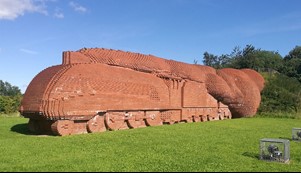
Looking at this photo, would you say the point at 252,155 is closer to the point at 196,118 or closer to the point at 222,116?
the point at 196,118

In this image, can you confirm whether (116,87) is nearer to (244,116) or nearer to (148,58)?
(148,58)

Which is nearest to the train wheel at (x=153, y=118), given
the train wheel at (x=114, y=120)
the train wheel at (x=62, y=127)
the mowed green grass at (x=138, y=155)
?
the train wheel at (x=114, y=120)

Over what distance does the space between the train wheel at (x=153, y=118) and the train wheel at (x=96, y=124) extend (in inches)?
122

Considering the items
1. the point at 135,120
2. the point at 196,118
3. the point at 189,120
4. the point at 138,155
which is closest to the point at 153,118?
the point at 135,120

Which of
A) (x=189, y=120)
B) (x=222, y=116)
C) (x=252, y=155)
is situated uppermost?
(x=222, y=116)

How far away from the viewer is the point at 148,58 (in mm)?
20000

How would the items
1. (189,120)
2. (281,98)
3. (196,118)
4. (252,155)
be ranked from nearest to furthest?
(252,155)
(189,120)
(196,118)
(281,98)

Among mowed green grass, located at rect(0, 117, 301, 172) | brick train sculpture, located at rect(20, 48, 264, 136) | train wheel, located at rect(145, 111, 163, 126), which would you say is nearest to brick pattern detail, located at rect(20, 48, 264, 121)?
brick train sculpture, located at rect(20, 48, 264, 136)

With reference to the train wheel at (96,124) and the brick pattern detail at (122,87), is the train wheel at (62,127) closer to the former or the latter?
the brick pattern detail at (122,87)

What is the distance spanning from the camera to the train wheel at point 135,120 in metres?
16.2

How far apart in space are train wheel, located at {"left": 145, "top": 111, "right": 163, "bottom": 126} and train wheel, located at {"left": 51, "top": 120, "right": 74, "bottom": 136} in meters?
4.96

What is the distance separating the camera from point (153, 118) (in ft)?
58.2

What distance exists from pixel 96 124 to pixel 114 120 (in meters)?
1.07

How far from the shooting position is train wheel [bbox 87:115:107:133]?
14.1 m
